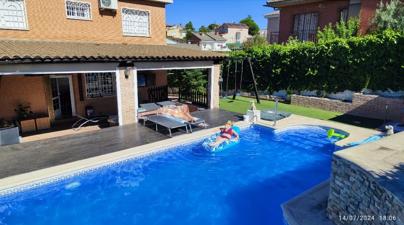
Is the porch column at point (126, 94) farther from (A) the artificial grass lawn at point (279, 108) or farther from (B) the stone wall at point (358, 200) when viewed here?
(B) the stone wall at point (358, 200)

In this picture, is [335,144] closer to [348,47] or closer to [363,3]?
[348,47]

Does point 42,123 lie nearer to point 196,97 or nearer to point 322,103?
point 196,97

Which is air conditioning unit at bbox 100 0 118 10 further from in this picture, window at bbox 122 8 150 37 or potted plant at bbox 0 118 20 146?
potted plant at bbox 0 118 20 146

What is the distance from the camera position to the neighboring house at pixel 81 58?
40.6 feet

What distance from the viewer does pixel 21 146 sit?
11.5m

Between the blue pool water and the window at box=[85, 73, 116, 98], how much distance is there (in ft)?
28.4

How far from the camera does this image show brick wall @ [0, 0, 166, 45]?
14.8 metres

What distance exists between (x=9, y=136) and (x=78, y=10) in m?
8.86

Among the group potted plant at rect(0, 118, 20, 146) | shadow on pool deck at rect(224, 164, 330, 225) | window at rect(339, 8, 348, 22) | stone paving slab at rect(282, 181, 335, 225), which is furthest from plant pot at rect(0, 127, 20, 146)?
window at rect(339, 8, 348, 22)

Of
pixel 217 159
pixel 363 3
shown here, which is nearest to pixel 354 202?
pixel 217 159

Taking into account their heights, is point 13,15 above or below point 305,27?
below

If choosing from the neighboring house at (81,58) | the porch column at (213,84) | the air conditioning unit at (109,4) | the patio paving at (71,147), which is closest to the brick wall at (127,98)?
the neighboring house at (81,58)

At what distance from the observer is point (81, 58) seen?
12148 mm

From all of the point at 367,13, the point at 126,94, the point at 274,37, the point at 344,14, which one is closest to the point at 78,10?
the point at 126,94
